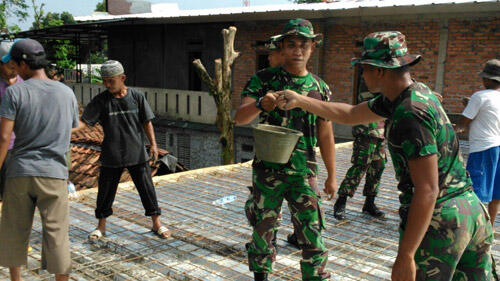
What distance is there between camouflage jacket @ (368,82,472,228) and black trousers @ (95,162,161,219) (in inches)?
110

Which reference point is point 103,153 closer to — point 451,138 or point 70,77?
point 451,138

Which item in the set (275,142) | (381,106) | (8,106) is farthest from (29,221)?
(381,106)

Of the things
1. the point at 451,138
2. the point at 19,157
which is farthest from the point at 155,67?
the point at 451,138

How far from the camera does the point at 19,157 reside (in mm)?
2939

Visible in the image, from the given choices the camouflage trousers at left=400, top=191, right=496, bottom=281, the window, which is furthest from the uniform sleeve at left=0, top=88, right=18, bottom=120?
the window

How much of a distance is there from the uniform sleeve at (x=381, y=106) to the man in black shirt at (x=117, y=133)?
2.52 metres

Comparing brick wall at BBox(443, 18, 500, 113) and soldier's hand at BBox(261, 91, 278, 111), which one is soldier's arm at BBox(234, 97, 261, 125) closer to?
soldier's hand at BBox(261, 91, 278, 111)

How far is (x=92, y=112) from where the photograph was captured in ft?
13.7

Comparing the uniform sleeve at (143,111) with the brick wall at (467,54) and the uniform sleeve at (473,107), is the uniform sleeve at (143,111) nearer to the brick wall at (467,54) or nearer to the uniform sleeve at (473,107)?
the uniform sleeve at (473,107)

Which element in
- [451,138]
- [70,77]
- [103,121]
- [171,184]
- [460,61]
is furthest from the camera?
[70,77]

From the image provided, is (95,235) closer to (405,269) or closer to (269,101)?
(269,101)

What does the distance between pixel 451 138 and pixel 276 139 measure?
3.29 feet

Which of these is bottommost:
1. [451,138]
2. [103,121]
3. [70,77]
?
[70,77]

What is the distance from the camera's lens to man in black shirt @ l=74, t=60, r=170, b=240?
4191 mm
